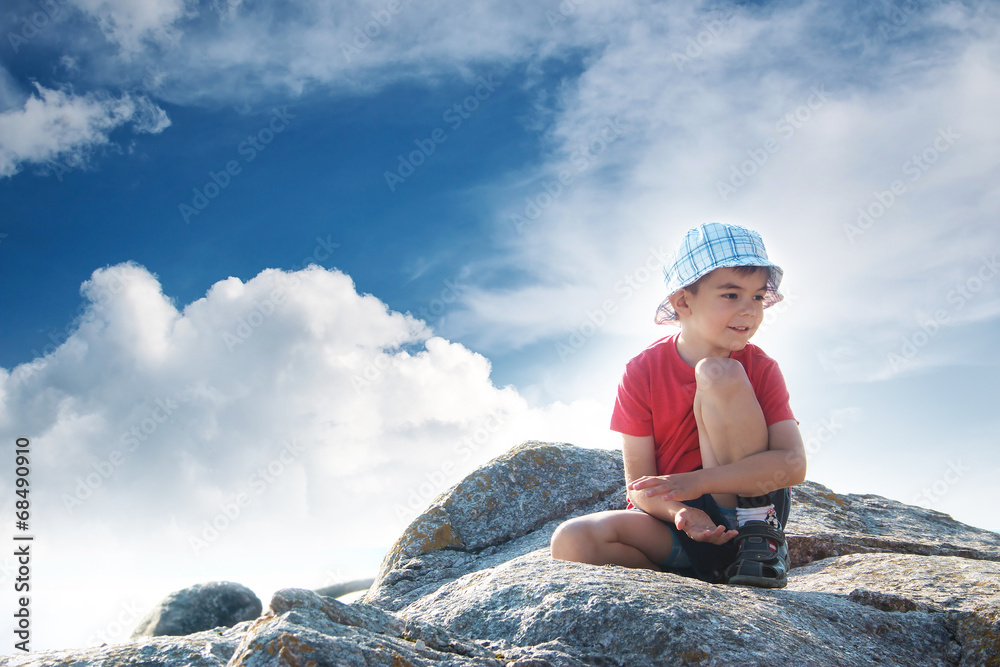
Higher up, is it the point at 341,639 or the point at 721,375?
the point at 721,375

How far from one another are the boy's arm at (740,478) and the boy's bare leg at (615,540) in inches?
10.7

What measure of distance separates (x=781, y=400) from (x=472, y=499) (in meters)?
2.74

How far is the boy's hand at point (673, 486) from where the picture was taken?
3.60 metres

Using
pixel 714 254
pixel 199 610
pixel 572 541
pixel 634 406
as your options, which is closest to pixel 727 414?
pixel 634 406

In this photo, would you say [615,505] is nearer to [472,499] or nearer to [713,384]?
[472,499]

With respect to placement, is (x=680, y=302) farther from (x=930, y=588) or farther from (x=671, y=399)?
(x=930, y=588)

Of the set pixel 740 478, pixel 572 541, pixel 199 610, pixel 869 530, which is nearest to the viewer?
pixel 740 478

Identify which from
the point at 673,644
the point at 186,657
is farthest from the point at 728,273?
the point at 186,657

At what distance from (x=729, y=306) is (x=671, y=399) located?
0.69m

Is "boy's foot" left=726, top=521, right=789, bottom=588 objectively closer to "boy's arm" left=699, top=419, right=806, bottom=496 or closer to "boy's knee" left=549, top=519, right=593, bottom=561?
"boy's arm" left=699, top=419, right=806, bottom=496

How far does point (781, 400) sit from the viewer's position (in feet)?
13.5

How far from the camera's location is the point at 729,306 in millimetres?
4086

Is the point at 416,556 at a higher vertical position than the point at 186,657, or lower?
higher

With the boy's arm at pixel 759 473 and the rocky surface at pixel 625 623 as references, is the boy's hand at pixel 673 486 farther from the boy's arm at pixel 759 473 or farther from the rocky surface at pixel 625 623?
the rocky surface at pixel 625 623
